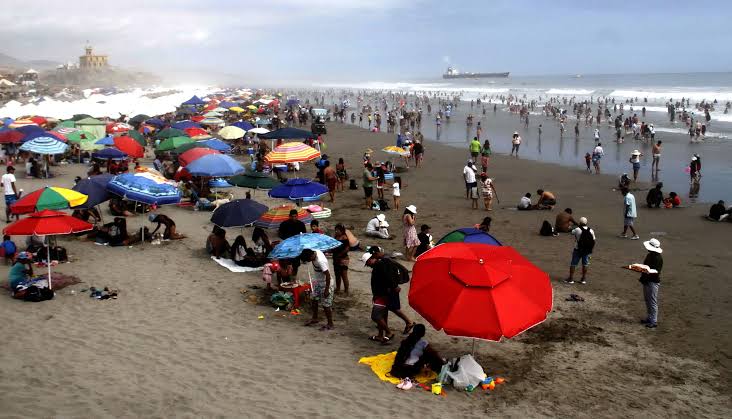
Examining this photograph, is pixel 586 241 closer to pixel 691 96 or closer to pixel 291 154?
pixel 291 154

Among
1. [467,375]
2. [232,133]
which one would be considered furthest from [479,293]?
[232,133]

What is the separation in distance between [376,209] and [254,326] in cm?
871

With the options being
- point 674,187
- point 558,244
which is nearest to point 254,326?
point 558,244

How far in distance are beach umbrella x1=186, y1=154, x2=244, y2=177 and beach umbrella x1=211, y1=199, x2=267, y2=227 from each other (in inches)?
133

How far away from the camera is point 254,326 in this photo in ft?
26.3

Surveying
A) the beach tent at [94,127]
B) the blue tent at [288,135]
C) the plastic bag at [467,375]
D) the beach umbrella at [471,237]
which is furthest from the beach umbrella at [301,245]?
the beach tent at [94,127]

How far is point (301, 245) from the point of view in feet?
26.9

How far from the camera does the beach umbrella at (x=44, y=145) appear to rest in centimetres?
1702

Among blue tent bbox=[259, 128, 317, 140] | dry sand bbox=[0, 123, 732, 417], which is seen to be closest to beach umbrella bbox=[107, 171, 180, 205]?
dry sand bbox=[0, 123, 732, 417]

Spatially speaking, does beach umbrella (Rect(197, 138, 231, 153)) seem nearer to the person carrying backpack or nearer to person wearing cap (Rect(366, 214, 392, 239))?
person wearing cap (Rect(366, 214, 392, 239))

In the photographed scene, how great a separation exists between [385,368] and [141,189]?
722 cm

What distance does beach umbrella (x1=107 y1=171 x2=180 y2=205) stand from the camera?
1140 centimetres

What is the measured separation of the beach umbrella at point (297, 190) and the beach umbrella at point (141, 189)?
7.46ft

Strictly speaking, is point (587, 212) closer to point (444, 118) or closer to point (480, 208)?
point (480, 208)
